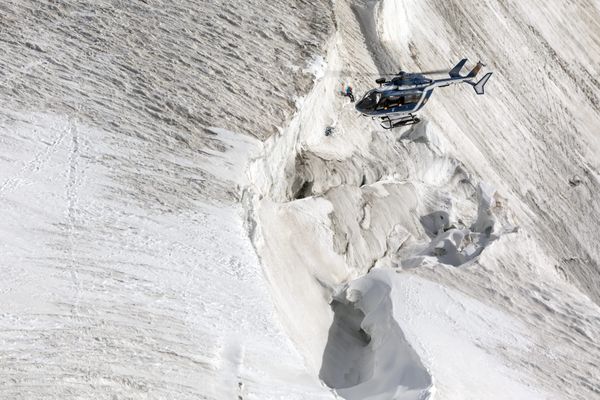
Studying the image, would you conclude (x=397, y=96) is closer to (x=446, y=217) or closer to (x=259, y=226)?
(x=446, y=217)

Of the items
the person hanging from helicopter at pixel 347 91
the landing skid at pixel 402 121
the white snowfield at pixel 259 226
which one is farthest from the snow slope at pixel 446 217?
the landing skid at pixel 402 121

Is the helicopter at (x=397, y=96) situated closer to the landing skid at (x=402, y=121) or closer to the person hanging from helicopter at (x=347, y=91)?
the landing skid at (x=402, y=121)

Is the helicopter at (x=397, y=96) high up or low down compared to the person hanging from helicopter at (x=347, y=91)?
up

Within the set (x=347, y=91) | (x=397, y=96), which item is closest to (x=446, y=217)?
(x=397, y=96)

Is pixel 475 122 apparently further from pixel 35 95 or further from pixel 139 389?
pixel 139 389

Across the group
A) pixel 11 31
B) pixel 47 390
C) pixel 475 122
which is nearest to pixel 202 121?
pixel 11 31

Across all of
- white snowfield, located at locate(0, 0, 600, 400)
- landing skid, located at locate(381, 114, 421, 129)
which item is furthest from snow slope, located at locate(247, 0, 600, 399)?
landing skid, located at locate(381, 114, 421, 129)

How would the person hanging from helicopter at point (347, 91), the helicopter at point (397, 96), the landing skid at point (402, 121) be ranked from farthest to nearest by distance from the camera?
the person hanging from helicopter at point (347, 91), the landing skid at point (402, 121), the helicopter at point (397, 96)

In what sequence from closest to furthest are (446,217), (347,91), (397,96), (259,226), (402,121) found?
(259,226)
(397,96)
(402,121)
(446,217)
(347,91)
